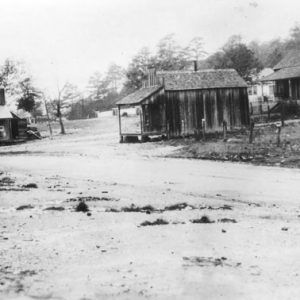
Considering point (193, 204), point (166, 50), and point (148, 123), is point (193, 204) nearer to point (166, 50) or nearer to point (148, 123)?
point (148, 123)

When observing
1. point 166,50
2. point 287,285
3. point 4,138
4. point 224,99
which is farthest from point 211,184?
point 166,50

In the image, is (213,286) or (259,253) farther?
(259,253)

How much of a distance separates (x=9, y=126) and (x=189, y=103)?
23.3m

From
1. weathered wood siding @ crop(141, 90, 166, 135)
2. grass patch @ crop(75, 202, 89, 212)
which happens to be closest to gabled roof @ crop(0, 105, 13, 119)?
weathered wood siding @ crop(141, 90, 166, 135)

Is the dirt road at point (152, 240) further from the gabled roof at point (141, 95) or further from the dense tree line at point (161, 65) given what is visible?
the dense tree line at point (161, 65)

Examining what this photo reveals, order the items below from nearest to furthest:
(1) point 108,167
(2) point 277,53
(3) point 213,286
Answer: (3) point 213,286
(1) point 108,167
(2) point 277,53

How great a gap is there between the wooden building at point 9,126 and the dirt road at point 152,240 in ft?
127

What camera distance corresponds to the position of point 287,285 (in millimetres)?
6488

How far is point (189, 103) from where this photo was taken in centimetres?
4178

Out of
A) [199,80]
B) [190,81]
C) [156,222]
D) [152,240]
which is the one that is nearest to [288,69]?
[199,80]

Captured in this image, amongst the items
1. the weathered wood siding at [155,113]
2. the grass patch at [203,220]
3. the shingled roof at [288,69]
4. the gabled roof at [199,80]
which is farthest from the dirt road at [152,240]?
the shingled roof at [288,69]

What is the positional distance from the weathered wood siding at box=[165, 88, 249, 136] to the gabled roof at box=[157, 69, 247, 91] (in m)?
0.41

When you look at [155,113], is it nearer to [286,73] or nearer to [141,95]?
[141,95]

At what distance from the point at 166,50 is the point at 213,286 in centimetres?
8249
